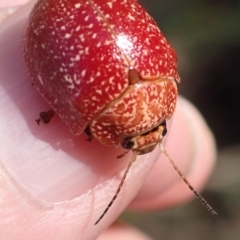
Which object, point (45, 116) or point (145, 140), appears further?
point (45, 116)

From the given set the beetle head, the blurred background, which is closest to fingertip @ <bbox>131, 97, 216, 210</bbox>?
the blurred background

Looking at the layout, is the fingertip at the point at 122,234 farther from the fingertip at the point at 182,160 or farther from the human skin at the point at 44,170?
the human skin at the point at 44,170

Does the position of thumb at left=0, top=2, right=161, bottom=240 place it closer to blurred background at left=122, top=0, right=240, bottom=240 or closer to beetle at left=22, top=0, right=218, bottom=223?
beetle at left=22, top=0, right=218, bottom=223

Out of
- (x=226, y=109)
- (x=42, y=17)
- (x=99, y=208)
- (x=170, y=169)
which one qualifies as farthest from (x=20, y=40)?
(x=226, y=109)

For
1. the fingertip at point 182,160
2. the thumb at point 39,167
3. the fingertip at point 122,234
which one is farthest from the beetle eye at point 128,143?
the fingertip at point 122,234

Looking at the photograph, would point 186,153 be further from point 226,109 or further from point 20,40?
point 20,40

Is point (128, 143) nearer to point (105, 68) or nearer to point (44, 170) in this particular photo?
point (105, 68)

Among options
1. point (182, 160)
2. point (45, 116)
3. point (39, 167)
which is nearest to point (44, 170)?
point (39, 167)
